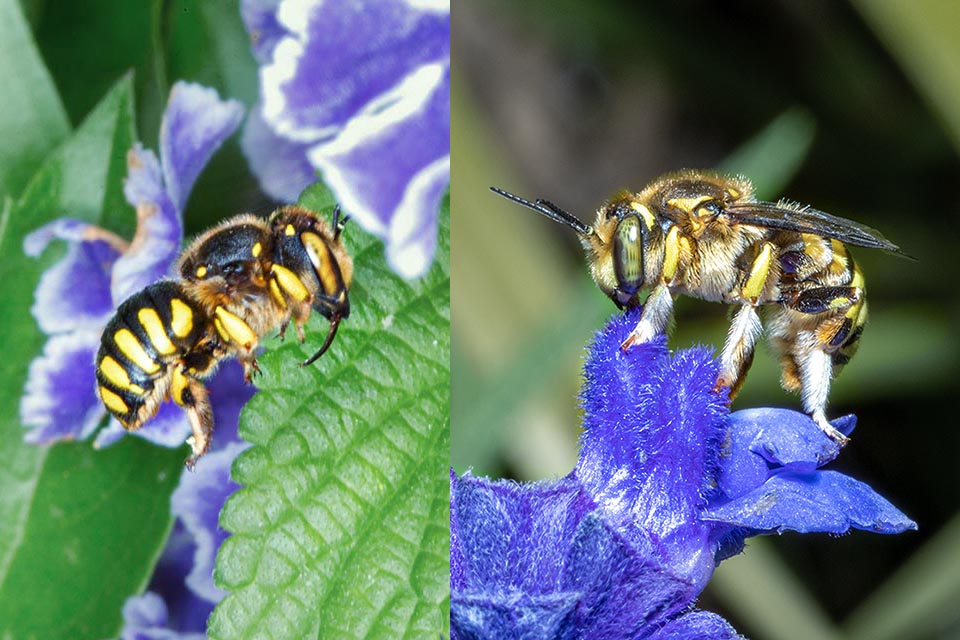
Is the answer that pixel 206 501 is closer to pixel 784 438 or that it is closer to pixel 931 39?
pixel 784 438

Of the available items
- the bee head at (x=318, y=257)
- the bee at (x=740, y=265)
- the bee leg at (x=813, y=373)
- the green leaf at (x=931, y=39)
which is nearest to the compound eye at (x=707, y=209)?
the bee at (x=740, y=265)

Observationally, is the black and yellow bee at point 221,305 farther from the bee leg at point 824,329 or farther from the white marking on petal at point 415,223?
the bee leg at point 824,329

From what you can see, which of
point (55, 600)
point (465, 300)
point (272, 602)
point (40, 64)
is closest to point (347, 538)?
point (272, 602)

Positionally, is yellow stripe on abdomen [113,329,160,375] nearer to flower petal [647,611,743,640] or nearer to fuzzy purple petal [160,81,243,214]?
fuzzy purple petal [160,81,243,214]

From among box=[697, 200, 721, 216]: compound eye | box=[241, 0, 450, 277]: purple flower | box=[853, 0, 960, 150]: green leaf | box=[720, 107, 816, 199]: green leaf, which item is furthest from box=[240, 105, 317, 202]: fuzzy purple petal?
box=[853, 0, 960, 150]: green leaf

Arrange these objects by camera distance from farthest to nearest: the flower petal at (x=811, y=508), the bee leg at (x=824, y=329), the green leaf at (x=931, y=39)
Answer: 1. the green leaf at (x=931, y=39)
2. the bee leg at (x=824, y=329)
3. the flower petal at (x=811, y=508)

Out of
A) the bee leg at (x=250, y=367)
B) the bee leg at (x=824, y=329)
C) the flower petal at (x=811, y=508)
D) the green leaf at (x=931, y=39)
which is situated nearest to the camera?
the flower petal at (x=811, y=508)

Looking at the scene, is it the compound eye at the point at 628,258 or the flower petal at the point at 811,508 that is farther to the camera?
the compound eye at the point at 628,258

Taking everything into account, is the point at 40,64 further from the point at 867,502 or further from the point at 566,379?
the point at 566,379
